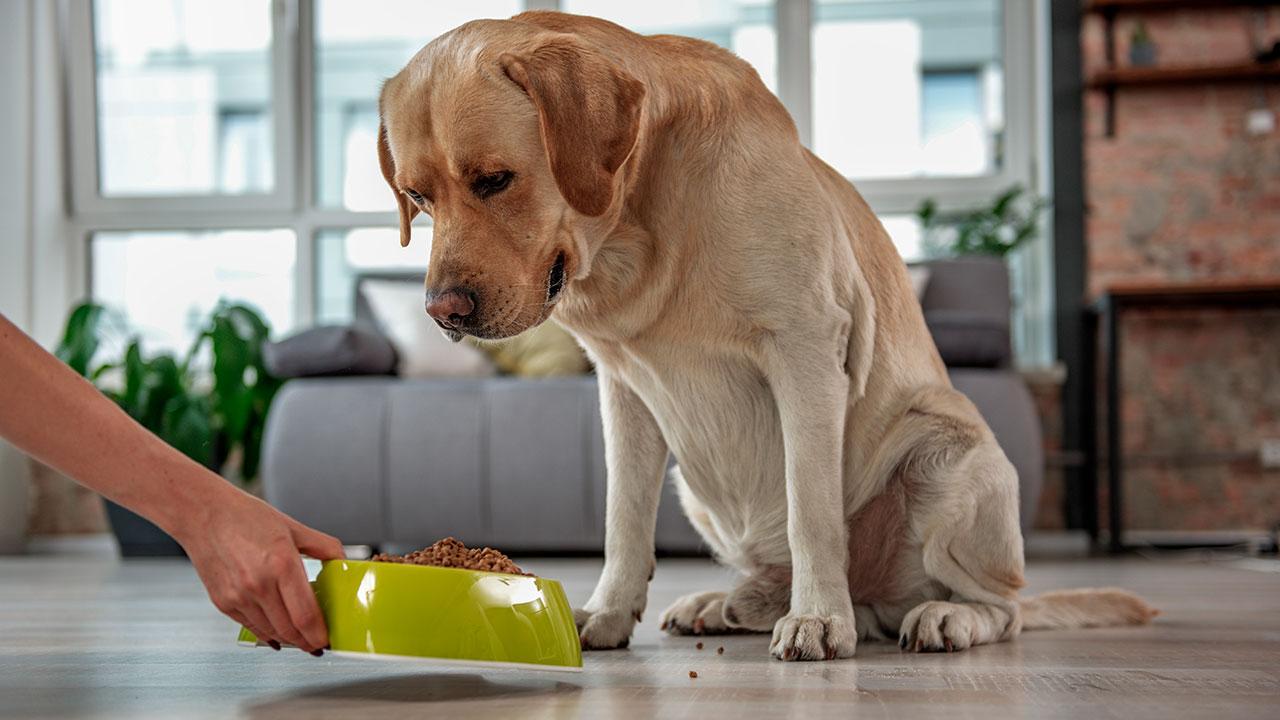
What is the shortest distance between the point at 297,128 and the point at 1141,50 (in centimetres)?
362

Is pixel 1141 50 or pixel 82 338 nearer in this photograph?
pixel 82 338

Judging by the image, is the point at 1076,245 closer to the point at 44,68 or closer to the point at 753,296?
the point at 753,296

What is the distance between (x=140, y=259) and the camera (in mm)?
5766

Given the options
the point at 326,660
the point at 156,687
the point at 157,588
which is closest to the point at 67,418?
the point at 156,687

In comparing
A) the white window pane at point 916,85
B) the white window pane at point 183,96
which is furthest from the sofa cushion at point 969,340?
the white window pane at point 183,96

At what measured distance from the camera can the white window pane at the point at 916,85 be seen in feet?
17.7

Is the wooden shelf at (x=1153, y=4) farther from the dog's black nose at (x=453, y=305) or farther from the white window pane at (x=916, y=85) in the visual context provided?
the dog's black nose at (x=453, y=305)

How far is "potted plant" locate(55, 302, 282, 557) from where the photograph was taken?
167 inches

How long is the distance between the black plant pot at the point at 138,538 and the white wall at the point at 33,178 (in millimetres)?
1449

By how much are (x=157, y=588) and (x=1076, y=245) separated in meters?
3.82

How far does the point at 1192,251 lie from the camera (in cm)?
509

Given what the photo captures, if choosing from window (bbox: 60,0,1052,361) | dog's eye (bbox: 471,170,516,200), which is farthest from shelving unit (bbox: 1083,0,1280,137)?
dog's eye (bbox: 471,170,516,200)

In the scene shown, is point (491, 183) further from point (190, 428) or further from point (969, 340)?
point (190, 428)

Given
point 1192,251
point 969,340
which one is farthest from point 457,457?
point 1192,251
